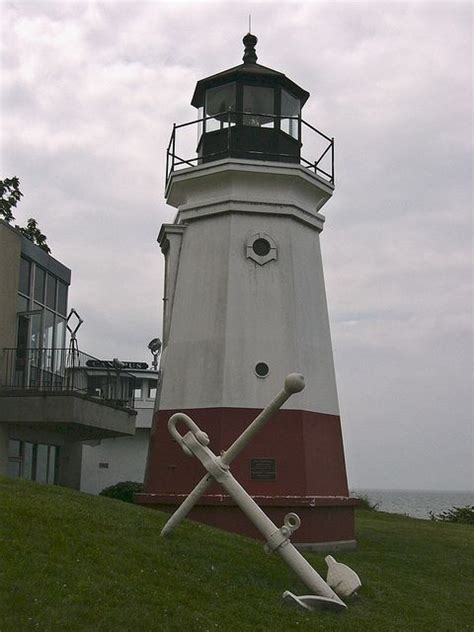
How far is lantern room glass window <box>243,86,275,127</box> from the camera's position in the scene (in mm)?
21016

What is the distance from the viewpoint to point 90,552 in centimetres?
1195

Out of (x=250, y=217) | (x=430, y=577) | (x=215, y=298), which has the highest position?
(x=250, y=217)

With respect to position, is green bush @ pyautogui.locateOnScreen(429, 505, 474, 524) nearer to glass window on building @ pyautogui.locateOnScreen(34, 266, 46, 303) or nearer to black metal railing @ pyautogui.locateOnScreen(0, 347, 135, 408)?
black metal railing @ pyautogui.locateOnScreen(0, 347, 135, 408)

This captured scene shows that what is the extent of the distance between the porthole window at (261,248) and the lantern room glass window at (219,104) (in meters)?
3.04

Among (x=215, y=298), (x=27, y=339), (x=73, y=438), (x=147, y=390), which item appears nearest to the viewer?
(x=215, y=298)

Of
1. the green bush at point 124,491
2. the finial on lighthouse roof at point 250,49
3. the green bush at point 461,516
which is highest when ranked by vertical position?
the finial on lighthouse roof at point 250,49

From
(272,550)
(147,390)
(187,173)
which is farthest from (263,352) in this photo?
(147,390)

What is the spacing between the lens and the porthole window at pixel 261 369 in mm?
19500

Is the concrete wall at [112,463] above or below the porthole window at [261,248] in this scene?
below

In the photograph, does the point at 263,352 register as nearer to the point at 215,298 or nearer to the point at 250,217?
the point at 215,298

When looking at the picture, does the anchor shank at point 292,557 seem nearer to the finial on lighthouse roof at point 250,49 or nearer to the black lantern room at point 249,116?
the black lantern room at point 249,116

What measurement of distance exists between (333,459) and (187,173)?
7513mm

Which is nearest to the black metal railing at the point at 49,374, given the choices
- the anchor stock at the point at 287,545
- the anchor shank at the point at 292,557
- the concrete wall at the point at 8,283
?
the concrete wall at the point at 8,283

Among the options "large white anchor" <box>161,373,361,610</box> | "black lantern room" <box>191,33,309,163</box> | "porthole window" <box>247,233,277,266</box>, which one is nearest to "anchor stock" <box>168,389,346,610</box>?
"large white anchor" <box>161,373,361,610</box>
